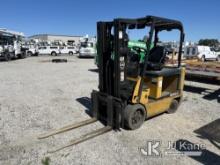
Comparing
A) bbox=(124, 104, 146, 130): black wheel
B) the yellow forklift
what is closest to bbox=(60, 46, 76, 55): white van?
the yellow forklift

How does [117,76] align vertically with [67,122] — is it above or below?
above

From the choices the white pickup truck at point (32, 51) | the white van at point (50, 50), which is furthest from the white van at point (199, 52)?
the white pickup truck at point (32, 51)

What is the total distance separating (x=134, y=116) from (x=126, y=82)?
0.87m

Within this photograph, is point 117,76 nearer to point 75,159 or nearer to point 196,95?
point 75,159

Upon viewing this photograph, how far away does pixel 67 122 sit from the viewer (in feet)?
18.0

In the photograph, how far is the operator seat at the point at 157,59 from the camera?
211 inches

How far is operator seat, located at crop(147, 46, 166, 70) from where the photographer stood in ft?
17.6

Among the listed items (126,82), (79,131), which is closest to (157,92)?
(126,82)

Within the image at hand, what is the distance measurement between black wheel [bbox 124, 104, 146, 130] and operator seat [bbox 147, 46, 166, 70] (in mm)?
1098

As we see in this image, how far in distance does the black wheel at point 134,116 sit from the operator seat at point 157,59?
3.60ft

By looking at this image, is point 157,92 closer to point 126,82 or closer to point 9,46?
point 126,82

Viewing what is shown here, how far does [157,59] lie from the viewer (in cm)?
573

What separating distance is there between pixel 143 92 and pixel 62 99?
3609 mm

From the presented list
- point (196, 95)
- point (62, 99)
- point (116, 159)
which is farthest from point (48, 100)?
point (196, 95)
